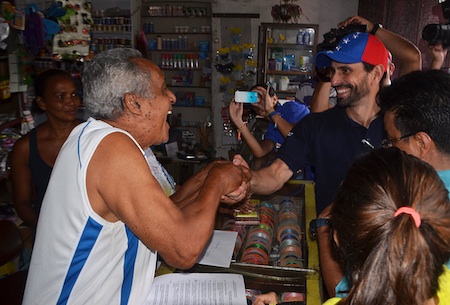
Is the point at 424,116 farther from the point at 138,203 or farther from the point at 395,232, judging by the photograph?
the point at 138,203

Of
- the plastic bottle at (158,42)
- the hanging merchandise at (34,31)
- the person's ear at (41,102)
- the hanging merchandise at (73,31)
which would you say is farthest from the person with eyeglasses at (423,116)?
the plastic bottle at (158,42)

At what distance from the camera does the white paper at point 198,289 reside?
1232 mm

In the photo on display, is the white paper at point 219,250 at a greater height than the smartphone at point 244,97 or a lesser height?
lesser

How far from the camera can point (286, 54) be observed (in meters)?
6.98

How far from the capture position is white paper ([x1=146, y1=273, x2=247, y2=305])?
1.23m

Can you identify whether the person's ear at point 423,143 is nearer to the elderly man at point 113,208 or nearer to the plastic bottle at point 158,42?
the elderly man at point 113,208

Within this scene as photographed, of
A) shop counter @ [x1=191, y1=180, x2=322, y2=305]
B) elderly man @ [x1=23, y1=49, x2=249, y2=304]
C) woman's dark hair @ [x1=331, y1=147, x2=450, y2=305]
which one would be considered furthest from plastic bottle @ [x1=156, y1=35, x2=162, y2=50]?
woman's dark hair @ [x1=331, y1=147, x2=450, y2=305]

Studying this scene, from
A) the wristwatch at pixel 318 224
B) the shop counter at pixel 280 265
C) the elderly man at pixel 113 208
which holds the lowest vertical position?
the shop counter at pixel 280 265

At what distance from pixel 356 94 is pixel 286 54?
17.2 ft

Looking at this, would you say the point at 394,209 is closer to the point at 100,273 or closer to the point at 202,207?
the point at 202,207

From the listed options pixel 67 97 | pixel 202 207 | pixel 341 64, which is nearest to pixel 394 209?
pixel 202 207

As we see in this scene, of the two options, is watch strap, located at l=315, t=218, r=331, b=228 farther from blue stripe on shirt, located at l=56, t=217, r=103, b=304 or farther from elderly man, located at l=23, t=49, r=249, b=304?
blue stripe on shirt, located at l=56, t=217, r=103, b=304

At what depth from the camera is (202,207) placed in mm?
1162

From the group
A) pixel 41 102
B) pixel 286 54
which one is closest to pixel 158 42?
pixel 286 54
